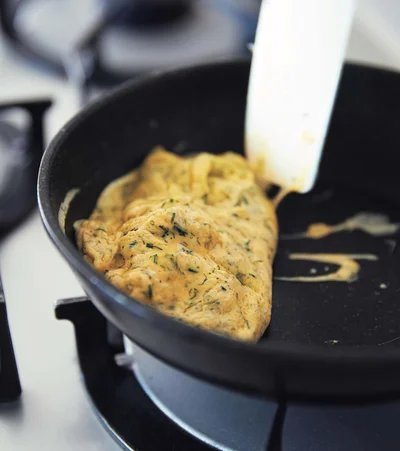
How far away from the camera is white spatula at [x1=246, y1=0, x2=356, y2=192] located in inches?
35.9

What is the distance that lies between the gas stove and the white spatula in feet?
1.28

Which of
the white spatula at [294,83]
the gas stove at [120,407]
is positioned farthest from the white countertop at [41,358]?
the white spatula at [294,83]

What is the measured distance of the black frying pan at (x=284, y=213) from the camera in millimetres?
585

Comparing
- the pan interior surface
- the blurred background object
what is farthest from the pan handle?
the blurred background object

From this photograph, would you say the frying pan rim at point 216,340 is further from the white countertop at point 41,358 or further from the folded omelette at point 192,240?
the white countertop at point 41,358

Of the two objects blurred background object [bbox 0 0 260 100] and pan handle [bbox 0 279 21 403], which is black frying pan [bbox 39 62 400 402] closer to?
pan handle [bbox 0 279 21 403]

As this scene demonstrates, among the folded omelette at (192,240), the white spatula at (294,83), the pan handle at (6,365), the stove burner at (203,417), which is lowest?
the stove burner at (203,417)

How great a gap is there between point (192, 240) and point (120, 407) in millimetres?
227

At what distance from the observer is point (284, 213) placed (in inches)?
42.8

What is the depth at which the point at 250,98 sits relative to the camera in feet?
3.37

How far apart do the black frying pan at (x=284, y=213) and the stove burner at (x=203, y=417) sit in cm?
9

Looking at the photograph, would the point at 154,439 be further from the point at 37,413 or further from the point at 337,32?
the point at 337,32

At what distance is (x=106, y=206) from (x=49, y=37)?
71 centimetres

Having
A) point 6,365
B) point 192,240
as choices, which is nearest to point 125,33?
point 192,240
